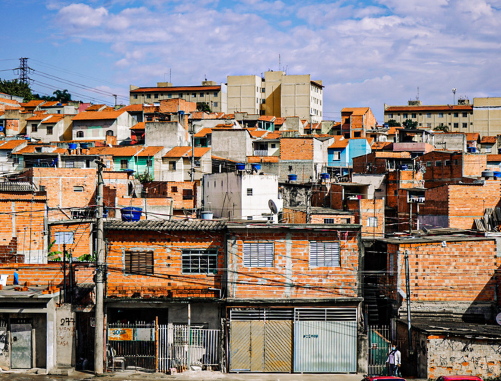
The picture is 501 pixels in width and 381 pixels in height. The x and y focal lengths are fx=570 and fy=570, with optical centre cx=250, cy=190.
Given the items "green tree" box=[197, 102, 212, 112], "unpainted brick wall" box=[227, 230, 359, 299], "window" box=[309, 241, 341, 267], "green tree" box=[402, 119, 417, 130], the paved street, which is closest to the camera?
the paved street

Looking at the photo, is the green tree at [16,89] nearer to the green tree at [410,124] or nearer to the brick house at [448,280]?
the green tree at [410,124]

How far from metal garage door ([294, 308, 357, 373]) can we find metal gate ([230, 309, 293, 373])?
1.32 ft

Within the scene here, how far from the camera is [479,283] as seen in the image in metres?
24.6

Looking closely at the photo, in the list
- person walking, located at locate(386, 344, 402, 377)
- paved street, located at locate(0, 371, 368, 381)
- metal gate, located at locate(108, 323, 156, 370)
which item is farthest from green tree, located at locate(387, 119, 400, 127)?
metal gate, located at locate(108, 323, 156, 370)

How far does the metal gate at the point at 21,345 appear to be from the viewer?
22.4 m

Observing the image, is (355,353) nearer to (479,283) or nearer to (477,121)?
(479,283)

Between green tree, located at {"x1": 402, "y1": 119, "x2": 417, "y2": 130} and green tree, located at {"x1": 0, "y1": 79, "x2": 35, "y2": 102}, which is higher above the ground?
green tree, located at {"x1": 0, "y1": 79, "x2": 35, "y2": 102}

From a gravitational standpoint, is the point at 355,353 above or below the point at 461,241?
below

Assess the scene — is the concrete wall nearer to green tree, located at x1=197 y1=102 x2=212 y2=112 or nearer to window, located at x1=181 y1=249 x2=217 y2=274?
green tree, located at x1=197 y1=102 x2=212 y2=112

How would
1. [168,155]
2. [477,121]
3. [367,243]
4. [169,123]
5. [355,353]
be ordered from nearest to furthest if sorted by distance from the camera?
[355,353], [367,243], [168,155], [169,123], [477,121]

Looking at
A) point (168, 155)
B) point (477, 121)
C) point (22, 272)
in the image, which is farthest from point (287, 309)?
point (477, 121)

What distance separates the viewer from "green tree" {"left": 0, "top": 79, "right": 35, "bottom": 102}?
109062 mm

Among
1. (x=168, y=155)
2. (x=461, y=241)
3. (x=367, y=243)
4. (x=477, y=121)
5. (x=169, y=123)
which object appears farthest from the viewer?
(x=477, y=121)

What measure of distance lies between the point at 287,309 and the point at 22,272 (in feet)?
37.0
